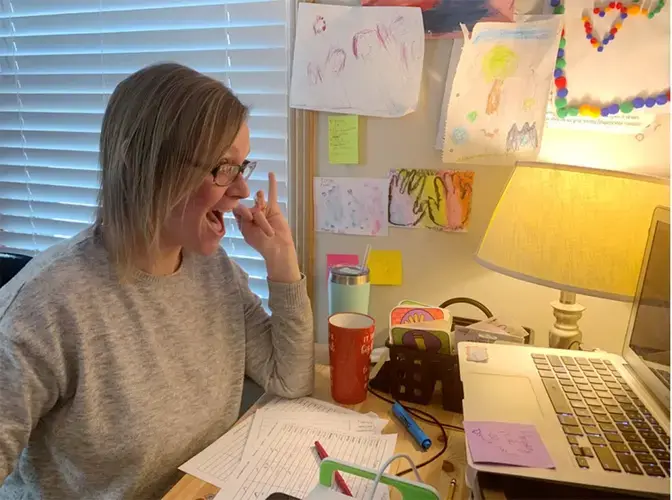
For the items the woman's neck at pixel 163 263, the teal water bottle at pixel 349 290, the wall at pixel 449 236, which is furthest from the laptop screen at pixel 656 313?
the woman's neck at pixel 163 263

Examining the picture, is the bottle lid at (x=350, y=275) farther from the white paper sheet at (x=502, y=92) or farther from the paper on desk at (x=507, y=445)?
the paper on desk at (x=507, y=445)

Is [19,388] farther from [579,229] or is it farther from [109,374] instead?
[579,229]

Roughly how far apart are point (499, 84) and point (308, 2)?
49 centimetres

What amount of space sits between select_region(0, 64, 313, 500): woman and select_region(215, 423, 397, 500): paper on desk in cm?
17

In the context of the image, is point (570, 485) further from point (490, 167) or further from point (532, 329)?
point (490, 167)

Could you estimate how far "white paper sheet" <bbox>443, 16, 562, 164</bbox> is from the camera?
A: 1.21 metres

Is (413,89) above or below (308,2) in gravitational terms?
below

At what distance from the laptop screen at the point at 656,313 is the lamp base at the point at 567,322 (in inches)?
6.6

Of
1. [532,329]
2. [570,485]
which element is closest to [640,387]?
[570,485]

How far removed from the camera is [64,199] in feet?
6.00

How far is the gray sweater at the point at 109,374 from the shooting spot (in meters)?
0.86

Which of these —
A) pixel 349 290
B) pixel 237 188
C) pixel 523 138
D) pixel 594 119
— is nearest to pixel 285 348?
pixel 349 290

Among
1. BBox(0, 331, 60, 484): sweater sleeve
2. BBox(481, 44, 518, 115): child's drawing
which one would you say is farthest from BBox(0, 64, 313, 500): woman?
BBox(481, 44, 518, 115): child's drawing

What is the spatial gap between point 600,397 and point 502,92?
2.22 ft
